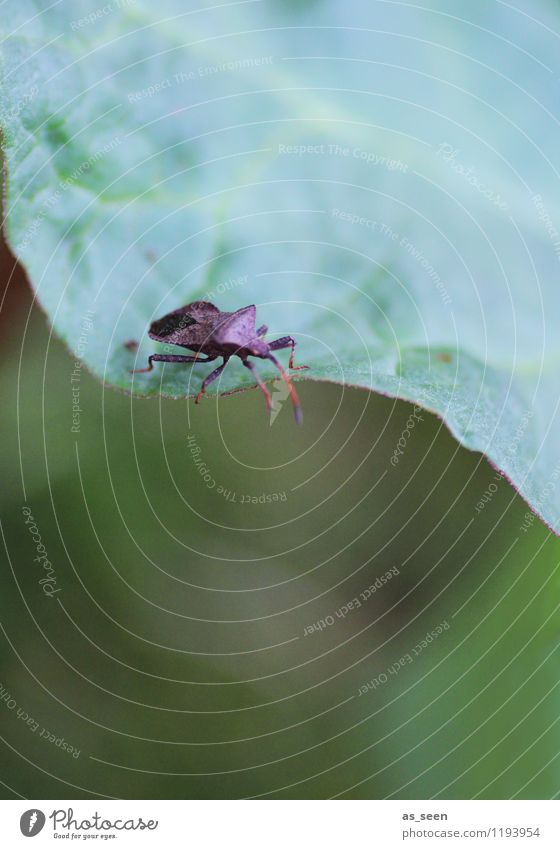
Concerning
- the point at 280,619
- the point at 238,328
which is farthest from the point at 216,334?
the point at 280,619

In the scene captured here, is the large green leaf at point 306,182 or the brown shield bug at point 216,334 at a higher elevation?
the large green leaf at point 306,182

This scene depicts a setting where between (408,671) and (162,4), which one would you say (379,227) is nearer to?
(162,4)
